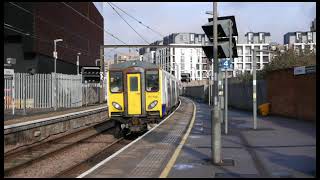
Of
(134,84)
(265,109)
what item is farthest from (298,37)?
(134,84)

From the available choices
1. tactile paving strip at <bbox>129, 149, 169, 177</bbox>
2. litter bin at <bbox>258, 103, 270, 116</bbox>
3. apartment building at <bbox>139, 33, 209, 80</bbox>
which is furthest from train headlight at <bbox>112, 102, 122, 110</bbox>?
apartment building at <bbox>139, 33, 209, 80</bbox>

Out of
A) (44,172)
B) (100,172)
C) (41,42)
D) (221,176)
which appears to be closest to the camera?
(221,176)

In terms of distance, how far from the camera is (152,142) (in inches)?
714

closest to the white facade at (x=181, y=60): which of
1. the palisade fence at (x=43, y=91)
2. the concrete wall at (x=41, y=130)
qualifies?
the palisade fence at (x=43, y=91)

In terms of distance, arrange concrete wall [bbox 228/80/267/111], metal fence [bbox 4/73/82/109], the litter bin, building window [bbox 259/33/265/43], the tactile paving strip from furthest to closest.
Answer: building window [bbox 259/33/265/43]
metal fence [bbox 4/73/82/109]
concrete wall [bbox 228/80/267/111]
the litter bin
the tactile paving strip

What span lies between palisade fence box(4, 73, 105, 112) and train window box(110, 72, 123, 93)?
46.6ft

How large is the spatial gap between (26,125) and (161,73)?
5.84 metres

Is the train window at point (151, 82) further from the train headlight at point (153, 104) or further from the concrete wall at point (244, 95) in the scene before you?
the concrete wall at point (244, 95)

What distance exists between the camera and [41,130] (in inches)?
879

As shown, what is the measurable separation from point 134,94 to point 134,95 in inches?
1.7

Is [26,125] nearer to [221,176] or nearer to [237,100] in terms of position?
[221,176]

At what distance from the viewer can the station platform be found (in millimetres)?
11070

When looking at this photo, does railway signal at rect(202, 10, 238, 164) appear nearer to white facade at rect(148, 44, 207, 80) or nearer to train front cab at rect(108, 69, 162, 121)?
train front cab at rect(108, 69, 162, 121)
